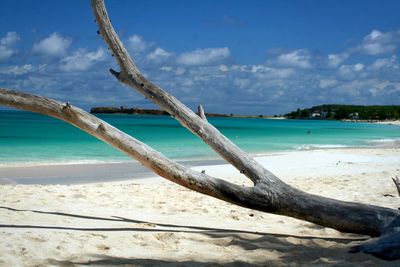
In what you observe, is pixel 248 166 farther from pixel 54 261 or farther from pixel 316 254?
pixel 54 261

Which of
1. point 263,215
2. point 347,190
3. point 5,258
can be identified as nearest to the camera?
point 5,258

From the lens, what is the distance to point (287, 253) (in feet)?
13.9

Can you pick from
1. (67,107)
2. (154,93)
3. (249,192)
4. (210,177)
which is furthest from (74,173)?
(249,192)

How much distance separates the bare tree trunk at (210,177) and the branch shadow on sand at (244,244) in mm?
277

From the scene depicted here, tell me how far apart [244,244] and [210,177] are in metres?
0.86

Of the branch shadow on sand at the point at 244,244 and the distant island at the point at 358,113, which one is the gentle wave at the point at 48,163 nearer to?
the branch shadow on sand at the point at 244,244

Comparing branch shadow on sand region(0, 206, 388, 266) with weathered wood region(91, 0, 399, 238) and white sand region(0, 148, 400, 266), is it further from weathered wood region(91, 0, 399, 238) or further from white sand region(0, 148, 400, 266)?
weathered wood region(91, 0, 399, 238)

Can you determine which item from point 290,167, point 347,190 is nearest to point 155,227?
point 347,190

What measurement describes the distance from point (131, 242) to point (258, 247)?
50.2 inches

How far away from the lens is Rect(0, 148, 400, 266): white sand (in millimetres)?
3961

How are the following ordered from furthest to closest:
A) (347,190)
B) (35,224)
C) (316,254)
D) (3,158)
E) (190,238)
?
(3,158) → (347,190) → (35,224) → (190,238) → (316,254)

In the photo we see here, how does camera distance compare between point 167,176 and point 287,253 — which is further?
point 167,176

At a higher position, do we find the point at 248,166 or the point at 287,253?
the point at 248,166

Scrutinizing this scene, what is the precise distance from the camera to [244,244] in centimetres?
459
